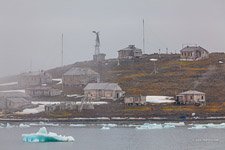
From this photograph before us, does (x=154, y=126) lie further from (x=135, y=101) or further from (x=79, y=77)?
(x=79, y=77)

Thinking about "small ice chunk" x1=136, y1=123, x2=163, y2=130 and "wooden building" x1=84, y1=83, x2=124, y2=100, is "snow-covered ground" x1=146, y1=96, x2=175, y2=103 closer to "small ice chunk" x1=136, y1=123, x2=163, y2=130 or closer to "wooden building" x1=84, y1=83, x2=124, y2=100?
"wooden building" x1=84, y1=83, x2=124, y2=100

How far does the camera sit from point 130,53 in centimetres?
18162

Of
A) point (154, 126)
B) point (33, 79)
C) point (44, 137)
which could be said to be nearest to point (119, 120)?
point (154, 126)

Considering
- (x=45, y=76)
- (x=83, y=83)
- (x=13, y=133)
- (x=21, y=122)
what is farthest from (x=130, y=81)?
(x=13, y=133)

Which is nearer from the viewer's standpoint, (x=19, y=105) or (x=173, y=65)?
(x=19, y=105)

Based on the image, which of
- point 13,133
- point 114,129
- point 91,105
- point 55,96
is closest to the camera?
point 13,133

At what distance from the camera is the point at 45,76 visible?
165000 millimetres

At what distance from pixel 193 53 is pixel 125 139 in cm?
8736

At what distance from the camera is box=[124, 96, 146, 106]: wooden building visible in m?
125

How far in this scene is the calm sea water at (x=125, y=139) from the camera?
244 ft

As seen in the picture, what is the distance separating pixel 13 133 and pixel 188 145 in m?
29.4

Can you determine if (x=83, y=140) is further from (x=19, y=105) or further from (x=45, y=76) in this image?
(x=45, y=76)

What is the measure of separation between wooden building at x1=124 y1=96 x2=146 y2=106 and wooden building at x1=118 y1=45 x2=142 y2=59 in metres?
54.5

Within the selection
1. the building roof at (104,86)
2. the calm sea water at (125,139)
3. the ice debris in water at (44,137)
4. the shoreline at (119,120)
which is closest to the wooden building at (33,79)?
the building roof at (104,86)
